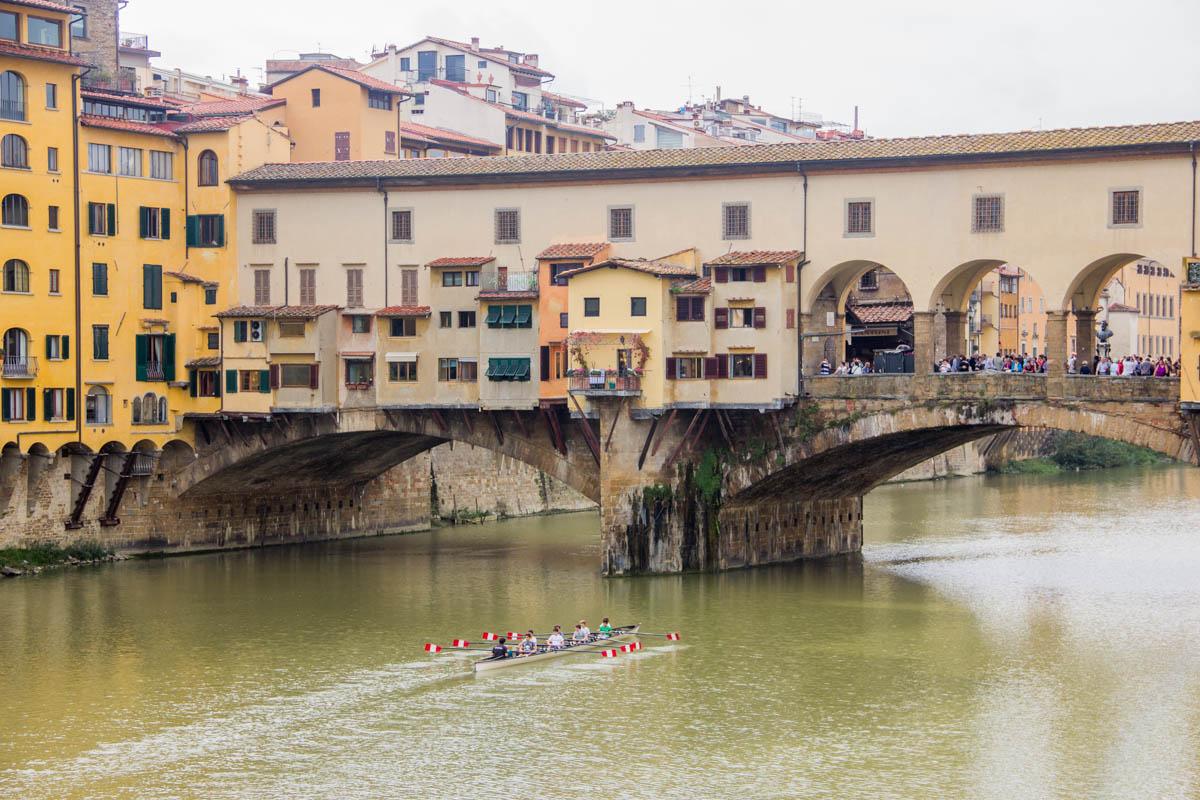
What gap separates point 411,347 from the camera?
188 ft

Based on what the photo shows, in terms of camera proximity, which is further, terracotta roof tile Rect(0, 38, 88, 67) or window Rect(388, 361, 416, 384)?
window Rect(388, 361, 416, 384)

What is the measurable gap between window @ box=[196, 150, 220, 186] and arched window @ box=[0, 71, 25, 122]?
5.82 m

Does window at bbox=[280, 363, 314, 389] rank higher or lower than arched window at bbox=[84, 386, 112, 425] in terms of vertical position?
higher

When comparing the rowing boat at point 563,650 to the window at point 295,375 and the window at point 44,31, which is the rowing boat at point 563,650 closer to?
the window at point 295,375

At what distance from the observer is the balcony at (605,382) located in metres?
53.2

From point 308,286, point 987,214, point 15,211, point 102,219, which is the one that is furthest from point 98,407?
point 987,214

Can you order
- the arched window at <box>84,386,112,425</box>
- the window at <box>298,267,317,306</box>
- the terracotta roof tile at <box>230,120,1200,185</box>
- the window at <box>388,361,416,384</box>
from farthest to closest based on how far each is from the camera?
the window at <box>298,267,317,306</box>
the arched window at <box>84,386,112,425</box>
the window at <box>388,361,416,384</box>
the terracotta roof tile at <box>230,120,1200,185</box>

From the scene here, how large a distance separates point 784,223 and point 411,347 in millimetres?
12194

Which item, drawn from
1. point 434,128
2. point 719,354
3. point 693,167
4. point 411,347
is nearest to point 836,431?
point 719,354

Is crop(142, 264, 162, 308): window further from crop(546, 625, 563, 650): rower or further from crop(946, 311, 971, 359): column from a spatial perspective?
crop(946, 311, 971, 359): column

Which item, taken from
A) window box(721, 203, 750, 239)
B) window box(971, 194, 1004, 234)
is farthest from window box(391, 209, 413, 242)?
window box(971, 194, 1004, 234)

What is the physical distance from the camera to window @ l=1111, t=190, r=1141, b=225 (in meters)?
48.6

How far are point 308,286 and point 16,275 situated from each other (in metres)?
8.72

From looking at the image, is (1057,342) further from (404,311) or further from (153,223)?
(153,223)
